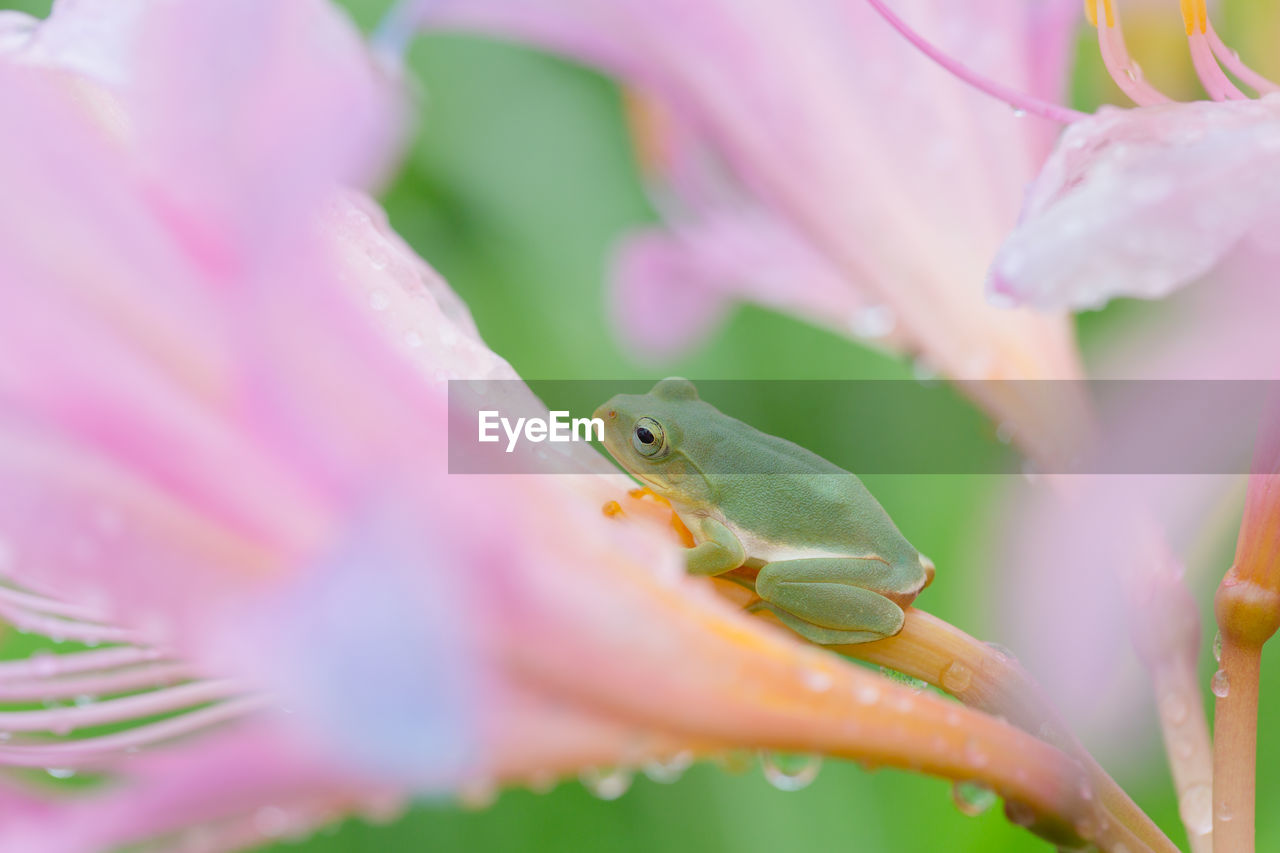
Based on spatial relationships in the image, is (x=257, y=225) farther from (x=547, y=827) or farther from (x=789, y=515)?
(x=547, y=827)

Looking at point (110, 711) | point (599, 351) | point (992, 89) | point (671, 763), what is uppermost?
point (992, 89)

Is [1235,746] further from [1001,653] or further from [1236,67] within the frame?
[1236,67]

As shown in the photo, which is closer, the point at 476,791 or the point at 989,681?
the point at 476,791

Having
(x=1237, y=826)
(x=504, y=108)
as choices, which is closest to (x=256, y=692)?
(x=1237, y=826)

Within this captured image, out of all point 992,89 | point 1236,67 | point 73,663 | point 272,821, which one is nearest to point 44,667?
point 73,663

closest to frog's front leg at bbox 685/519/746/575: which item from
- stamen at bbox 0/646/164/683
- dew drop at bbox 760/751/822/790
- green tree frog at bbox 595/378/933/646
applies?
green tree frog at bbox 595/378/933/646
